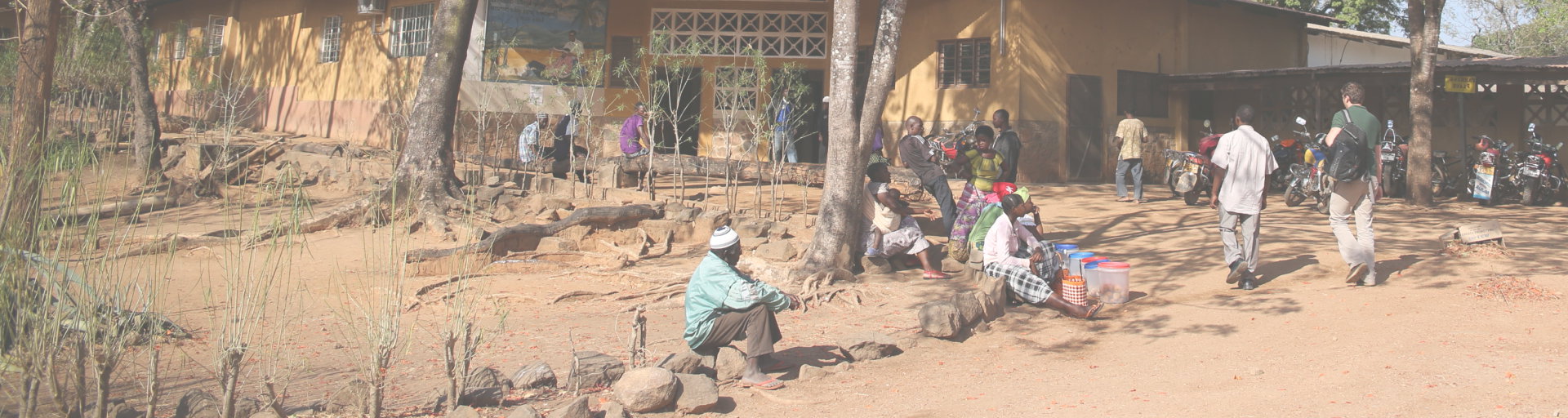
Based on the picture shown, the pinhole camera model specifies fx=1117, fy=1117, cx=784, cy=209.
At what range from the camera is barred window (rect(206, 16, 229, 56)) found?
2236 cm

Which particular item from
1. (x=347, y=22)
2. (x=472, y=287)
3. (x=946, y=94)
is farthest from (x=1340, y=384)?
(x=347, y=22)

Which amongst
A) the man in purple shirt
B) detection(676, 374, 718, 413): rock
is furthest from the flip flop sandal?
the man in purple shirt

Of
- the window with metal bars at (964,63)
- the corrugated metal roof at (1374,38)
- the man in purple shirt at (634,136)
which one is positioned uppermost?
the corrugated metal roof at (1374,38)

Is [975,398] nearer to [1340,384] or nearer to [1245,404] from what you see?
[1245,404]

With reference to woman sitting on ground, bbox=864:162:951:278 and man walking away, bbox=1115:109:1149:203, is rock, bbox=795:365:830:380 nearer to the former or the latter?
woman sitting on ground, bbox=864:162:951:278

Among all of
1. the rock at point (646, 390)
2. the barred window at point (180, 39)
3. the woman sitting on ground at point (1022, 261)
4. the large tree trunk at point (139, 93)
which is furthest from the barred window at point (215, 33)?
the rock at point (646, 390)

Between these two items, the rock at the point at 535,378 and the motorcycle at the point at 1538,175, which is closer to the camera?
the rock at the point at 535,378

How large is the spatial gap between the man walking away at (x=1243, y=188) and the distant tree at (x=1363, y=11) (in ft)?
64.3

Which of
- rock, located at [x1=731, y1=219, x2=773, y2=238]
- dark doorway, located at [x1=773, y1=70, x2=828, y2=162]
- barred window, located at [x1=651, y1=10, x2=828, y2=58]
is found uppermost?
barred window, located at [x1=651, y1=10, x2=828, y2=58]

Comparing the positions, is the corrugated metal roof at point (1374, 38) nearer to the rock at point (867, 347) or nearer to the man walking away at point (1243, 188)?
the man walking away at point (1243, 188)

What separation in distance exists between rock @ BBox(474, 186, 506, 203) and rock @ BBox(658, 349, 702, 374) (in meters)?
6.66

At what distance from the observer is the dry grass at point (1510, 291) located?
6828 millimetres

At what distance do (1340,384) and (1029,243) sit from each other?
8.68 feet

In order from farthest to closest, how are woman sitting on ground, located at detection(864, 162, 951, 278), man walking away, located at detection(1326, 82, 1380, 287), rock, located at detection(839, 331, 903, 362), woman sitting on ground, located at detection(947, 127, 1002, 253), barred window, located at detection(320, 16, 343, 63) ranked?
barred window, located at detection(320, 16, 343, 63)
woman sitting on ground, located at detection(947, 127, 1002, 253)
woman sitting on ground, located at detection(864, 162, 951, 278)
man walking away, located at detection(1326, 82, 1380, 287)
rock, located at detection(839, 331, 903, 362)
